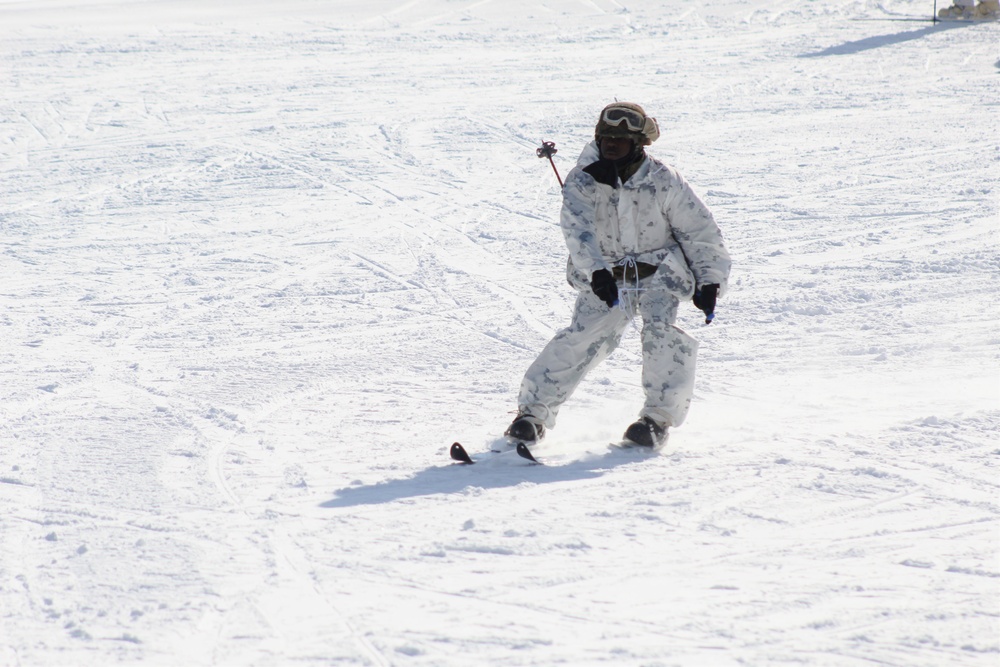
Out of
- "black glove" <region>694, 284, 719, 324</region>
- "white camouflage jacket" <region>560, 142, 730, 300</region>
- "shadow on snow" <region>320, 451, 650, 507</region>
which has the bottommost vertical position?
"shadow on snow" <region>320, 451, 650, 507</region>

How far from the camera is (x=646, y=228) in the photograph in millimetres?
4379

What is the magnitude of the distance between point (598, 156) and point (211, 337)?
9.11 ft

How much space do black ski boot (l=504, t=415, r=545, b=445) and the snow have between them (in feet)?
0.41

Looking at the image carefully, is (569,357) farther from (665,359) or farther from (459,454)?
(459,454)

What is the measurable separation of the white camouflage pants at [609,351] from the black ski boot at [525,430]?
4cm

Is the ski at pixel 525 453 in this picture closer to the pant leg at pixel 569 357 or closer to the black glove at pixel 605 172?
the pant leg at pixel 569 357

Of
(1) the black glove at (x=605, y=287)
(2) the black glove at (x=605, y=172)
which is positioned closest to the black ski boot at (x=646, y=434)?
(1) the black glove at (x=605, y=287)

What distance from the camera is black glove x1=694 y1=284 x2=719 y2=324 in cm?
431

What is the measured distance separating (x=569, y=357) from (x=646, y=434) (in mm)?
431

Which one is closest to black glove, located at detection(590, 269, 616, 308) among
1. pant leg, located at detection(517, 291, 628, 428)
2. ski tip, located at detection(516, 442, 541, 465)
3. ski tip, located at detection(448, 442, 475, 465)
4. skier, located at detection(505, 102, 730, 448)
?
skier, located at detection(505, 102, 730, 448)

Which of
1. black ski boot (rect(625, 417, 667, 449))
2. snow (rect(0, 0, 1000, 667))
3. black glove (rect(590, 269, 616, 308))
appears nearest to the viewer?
snow (rect(0, 0, 1000, 667))

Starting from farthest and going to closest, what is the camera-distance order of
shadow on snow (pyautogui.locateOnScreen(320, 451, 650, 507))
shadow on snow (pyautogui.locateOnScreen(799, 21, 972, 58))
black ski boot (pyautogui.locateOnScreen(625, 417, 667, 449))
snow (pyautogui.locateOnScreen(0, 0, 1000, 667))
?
1. shadow on snow (pyautogui.locateOnScreen(799, 21, 972, 58))
2. black ski boot (pyautogui.locateOnScreen(625, 417, 667, 449))
3. shadow on snow (pyautogui.locateOnScreen(320, 451, 650, 507))
4. snow (pyautogui.locateOnScreen(0, 0, 1000, 667))

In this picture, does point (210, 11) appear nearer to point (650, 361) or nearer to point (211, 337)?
point (211, 337)

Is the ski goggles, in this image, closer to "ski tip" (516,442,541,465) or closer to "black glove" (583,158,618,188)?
"black glove" (583,158,618,188)
